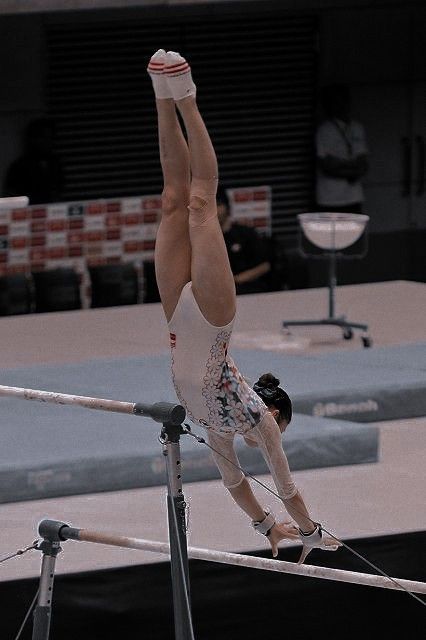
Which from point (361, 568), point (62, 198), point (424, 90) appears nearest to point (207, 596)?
point (361, 568)

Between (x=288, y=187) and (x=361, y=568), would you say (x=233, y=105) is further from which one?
(x=361, y=568)

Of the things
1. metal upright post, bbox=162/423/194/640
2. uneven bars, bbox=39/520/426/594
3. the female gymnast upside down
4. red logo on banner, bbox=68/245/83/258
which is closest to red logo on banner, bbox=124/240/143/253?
red logo on banner, bbox=68/245/83/258

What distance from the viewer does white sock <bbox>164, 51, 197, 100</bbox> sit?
3438 mm

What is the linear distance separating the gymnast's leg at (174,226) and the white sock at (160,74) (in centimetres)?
6

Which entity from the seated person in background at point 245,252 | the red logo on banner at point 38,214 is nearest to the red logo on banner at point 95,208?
the red logo on banner at point 38,214

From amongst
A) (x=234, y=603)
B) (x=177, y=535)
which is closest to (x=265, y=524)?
(x=177, y=535)

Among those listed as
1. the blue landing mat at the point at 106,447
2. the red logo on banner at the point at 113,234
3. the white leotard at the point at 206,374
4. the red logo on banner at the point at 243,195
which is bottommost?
the blue landing mat at the point at 106,447

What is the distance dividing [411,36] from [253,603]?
414 inches

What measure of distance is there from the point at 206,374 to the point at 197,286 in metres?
0.20

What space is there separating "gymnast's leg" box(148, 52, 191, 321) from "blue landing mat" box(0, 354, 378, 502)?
2874 mm

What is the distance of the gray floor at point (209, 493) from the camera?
19.1 ft

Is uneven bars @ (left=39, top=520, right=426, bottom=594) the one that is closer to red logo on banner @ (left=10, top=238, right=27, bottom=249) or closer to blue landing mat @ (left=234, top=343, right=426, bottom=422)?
blue landing mat @ (left=234, top=343, right=426, bottom=422)

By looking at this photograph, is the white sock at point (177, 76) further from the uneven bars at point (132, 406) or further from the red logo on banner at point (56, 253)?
the red logo on banner at point (56, 253)

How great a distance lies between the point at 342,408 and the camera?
25.5 feet
